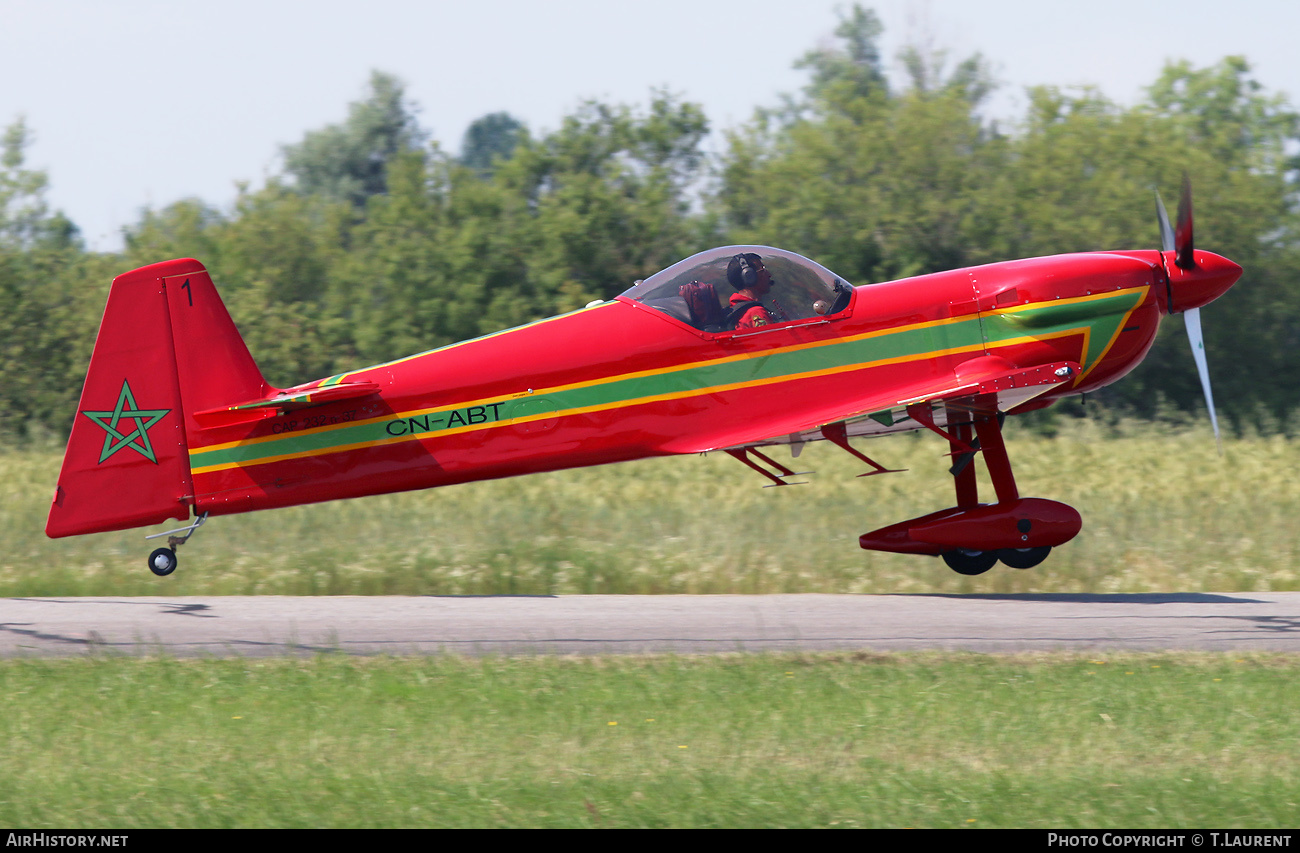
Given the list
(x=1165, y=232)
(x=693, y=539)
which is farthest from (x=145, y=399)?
(x=1165, y=232)

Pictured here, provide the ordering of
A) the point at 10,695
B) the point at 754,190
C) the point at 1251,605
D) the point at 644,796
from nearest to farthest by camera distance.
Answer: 1. the point at 644,796
2. the point at 10,695
3. the point at 1251,605
4. the point at 754,190

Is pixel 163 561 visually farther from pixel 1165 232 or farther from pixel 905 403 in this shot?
pixel 1165 232

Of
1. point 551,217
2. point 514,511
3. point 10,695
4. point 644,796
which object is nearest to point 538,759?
point 644,796

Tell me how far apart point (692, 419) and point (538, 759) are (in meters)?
4.51

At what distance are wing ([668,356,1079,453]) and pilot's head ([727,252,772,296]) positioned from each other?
1.05 m

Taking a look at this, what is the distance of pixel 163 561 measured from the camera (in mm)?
9781

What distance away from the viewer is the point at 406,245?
24.6 m

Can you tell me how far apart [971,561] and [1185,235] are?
3274 mm

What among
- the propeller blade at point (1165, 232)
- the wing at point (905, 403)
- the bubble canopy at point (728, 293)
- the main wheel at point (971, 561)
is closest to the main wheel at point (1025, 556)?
the main wheel at point (971, 561)

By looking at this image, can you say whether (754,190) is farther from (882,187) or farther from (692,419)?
(692,419)

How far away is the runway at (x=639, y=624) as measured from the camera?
8.17 m

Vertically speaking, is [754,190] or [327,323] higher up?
[754,190]

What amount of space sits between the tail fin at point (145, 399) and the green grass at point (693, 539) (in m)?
1.41

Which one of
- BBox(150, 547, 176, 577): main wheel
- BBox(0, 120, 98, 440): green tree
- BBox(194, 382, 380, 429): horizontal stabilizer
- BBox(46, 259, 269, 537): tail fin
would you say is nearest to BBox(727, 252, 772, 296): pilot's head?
BBox(194, 382, 380, 429): horizontal stabilizer
